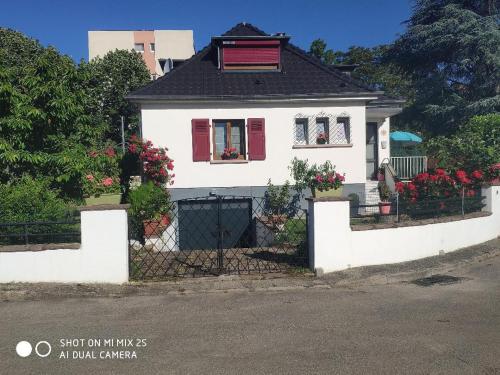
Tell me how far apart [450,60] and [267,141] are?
16407 millimetres

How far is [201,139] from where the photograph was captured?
1513 cm

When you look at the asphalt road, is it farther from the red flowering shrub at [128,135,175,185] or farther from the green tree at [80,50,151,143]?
the green tree at [80,50,151,143]

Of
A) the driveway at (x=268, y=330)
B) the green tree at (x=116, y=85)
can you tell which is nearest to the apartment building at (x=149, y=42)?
the green tree at (x=116, y=85)

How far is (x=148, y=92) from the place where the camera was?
1511 centimetres

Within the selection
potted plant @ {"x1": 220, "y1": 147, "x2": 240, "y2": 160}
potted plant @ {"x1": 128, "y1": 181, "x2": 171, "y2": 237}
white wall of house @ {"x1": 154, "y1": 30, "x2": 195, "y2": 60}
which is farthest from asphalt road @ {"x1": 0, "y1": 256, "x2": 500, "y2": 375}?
white wall of house @ {"x1": 154, "y1": 30, "x2": 195, "y2": 60}

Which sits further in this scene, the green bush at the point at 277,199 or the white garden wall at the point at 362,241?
the green bush at the point at 277,199

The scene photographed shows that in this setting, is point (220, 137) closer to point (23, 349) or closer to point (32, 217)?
point (32, 217)

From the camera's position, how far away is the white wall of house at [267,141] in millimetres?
15070

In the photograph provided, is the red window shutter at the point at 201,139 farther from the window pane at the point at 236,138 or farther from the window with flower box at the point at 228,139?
the window pane at the point at 236,138

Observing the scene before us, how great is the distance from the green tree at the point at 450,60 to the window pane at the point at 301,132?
531 inches

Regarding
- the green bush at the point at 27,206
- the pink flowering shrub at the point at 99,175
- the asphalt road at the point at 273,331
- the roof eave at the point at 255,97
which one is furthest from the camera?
the roof eave at the point at 255,97

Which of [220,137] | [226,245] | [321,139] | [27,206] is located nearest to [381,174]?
[321,139]

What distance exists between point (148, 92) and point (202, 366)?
11654 millimetres

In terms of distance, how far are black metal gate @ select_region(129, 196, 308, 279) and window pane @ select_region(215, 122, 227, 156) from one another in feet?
5.99
